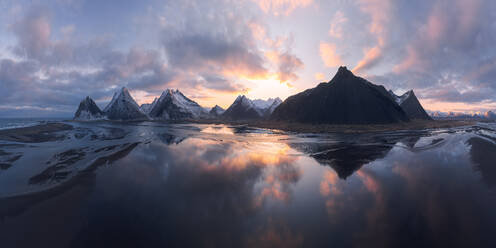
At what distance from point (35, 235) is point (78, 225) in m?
1.35

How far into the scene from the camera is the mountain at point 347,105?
206 feet

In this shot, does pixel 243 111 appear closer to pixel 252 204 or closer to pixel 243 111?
pixel 243 111

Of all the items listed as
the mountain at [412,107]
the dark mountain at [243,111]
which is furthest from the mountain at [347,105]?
the dark mountain at [243,111]

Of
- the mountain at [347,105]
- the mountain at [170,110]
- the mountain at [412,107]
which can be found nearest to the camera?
the mountain at [347,105]

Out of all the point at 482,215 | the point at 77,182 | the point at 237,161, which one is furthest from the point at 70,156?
the point at 482,215

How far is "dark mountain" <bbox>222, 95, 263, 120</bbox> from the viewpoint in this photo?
176 metres

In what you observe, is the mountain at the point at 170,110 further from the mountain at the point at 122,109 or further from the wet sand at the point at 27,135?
the wet sand at the point at 27,135

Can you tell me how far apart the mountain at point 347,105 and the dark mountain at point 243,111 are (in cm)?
10018

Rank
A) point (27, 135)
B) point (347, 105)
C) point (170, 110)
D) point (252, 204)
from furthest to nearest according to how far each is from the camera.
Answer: point (170, 110) → point (347, 105) → point (27, 135) → point (252, 204)

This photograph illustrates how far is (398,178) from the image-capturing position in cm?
1296

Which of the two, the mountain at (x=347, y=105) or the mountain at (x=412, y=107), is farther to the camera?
the mountain at (x=412, y=107)

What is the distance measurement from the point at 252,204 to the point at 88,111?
621 feet

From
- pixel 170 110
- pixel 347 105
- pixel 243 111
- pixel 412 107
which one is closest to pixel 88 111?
pixel 170 110

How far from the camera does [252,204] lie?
374 inches
